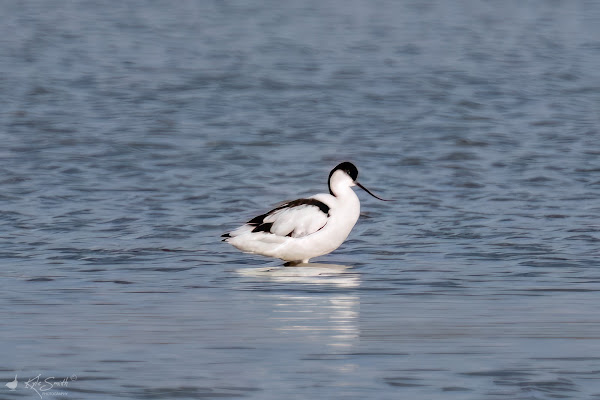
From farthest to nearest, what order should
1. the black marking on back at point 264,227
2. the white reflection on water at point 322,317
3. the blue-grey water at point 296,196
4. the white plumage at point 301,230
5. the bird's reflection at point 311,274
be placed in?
the black marking on back at point 264,227 → the white plumage at point 301,230 → the bird's reflection at point 311,274 → the white reflection on water at point 322,317 → the blue-grey water at point 296,196

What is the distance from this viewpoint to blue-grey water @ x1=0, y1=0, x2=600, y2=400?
24.3 ft

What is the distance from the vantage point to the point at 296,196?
53.1ft

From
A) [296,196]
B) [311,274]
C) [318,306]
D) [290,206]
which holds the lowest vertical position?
[296,196]

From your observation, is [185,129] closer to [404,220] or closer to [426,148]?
[426,148]
